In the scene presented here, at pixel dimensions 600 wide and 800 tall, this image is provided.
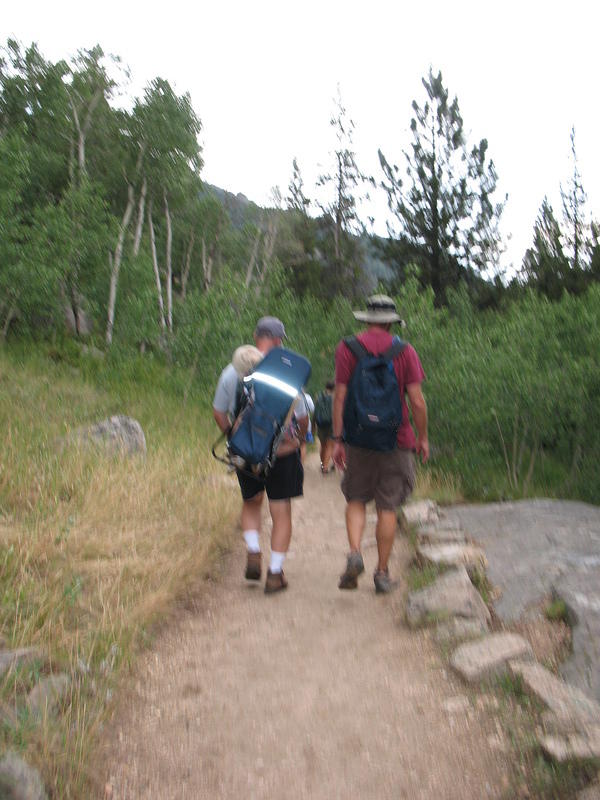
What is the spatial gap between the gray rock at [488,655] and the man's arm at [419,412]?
4.09 feet

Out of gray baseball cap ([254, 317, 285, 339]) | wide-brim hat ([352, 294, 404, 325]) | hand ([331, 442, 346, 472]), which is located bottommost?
hand ([331, 442, 346, 472])

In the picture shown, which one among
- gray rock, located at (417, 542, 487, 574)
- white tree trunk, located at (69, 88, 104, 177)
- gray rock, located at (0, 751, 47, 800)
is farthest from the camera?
white tree trunk, located at (69, 88, 104, 177)

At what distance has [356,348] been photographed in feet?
15.1

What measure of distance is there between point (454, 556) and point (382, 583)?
2.49ft

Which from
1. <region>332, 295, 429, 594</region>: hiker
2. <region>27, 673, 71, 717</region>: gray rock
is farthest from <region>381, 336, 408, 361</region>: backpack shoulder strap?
<region>27, 673, 71, 717</region>: gray rock

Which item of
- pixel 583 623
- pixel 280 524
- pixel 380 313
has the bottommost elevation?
pixel 583 623

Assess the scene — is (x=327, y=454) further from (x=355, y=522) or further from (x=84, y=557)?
(x=84, y=557)

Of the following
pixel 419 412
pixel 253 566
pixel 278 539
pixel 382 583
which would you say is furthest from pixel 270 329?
pixel 382 583

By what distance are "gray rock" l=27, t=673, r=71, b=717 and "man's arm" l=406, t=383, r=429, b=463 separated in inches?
101

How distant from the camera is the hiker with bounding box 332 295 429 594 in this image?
4516 mm

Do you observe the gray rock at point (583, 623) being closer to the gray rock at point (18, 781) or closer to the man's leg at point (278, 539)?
the man's leg at point (278, 539)

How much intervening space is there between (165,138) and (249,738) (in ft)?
91.1

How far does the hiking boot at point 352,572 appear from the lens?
4859 millimetres

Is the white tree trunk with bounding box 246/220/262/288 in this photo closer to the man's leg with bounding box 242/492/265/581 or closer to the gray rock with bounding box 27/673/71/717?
the man's leg with bounding box 242/492/265/581
